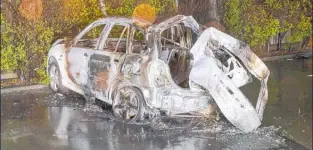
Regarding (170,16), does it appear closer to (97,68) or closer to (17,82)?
(97,68)

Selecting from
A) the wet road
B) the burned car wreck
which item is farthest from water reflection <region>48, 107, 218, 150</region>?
the burned car wreck

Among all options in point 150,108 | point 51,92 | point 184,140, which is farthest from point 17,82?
point 184,140

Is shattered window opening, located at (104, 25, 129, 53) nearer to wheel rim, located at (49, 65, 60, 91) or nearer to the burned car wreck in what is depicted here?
the burned car wreck

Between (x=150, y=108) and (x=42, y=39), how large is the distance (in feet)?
4.66

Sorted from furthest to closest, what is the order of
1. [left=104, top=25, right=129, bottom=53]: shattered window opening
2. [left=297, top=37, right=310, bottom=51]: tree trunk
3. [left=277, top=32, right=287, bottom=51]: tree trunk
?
[left=297, top=37, right=310, bottom=51]: tree trunk
[left=277, top=32, right=287, bottom=51]: tree trunk
[left=104, top=25, right=129, bottom=53]: shattered window opening

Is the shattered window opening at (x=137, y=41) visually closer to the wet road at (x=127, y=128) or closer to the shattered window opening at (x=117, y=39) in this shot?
the shattered window opening at (x=117, y=39)

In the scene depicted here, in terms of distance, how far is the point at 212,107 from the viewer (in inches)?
199

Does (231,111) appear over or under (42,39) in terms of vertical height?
under

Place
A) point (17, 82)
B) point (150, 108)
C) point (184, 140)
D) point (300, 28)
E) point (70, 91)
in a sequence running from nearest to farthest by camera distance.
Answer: point (184, 140) → point (150, 108) → point (17, 82) → point (70, 91) → point (300, 28)

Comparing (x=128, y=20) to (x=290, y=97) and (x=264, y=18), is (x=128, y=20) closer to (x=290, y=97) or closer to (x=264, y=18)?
(x=264, y=18)

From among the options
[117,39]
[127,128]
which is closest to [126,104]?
[127,128]

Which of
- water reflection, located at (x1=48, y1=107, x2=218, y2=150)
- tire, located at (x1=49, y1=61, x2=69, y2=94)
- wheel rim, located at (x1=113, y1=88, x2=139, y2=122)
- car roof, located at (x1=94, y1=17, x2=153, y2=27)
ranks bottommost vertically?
water reflection, located at (x1=48, y1=107, x2=218, y2=150)

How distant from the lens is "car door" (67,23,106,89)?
5348 millimetres

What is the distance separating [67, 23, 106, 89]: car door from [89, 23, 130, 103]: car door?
0.27 ft
